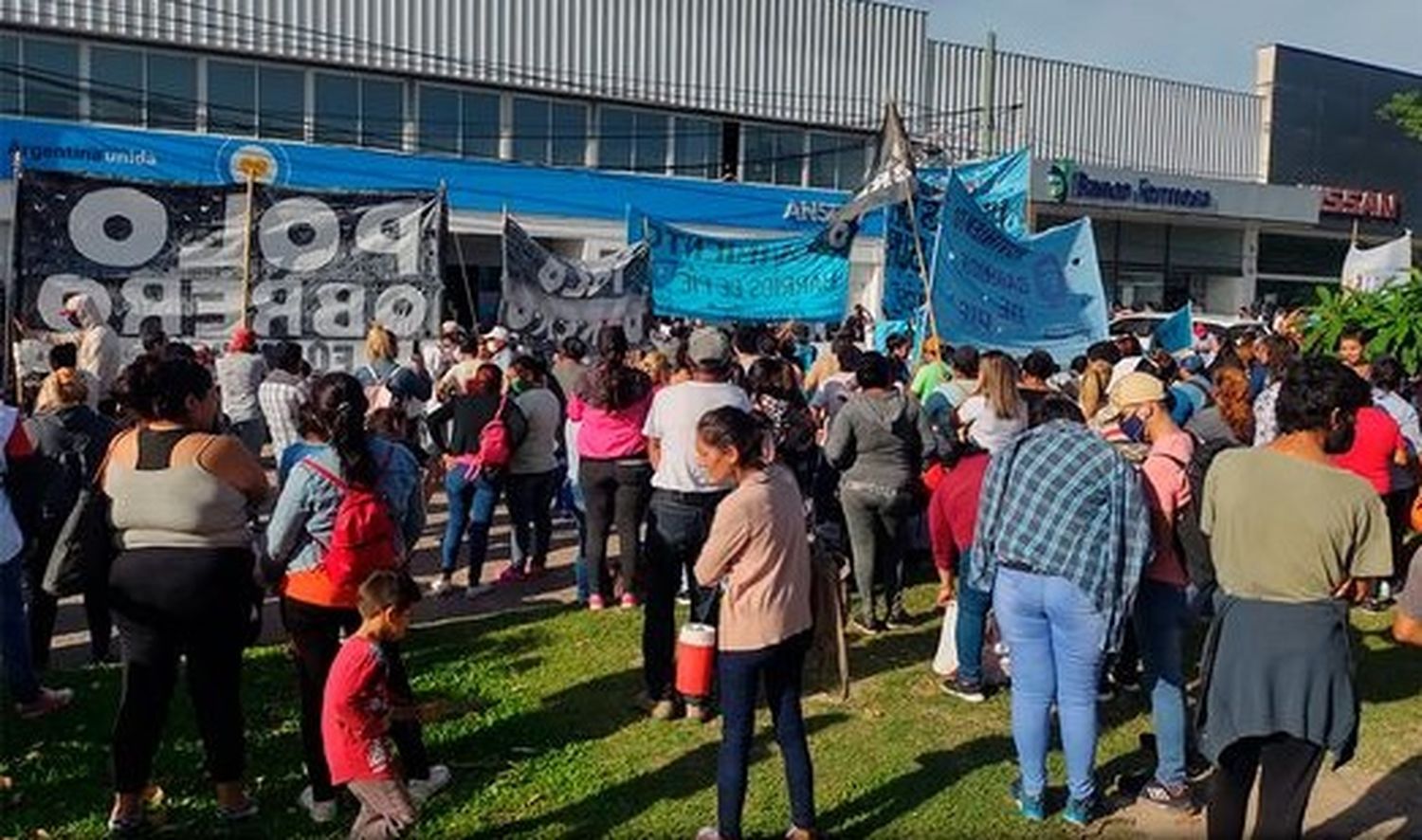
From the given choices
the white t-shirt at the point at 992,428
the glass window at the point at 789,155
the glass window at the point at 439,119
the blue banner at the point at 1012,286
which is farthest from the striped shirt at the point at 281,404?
the glass window at the point at 789,155

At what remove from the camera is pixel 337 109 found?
27.0 m

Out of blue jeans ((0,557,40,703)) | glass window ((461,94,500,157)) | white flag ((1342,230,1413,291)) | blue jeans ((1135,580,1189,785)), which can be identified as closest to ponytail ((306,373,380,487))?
blue jeans ((0,557,40,703))

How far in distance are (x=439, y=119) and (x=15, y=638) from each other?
76.4 feet

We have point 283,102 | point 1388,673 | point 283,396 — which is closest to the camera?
point 1388,673

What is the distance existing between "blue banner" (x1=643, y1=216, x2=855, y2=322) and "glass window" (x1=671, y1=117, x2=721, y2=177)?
56.9ft

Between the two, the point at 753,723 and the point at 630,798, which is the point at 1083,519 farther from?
the point at 630,798

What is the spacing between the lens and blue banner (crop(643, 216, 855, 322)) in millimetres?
14180

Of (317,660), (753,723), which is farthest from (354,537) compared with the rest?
(753,723)

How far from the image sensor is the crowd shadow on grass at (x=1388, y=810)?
5363 mm

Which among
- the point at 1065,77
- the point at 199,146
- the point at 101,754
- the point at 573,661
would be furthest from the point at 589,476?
the point at 1065,77

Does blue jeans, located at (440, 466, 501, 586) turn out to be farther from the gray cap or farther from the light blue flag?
the light blue flag

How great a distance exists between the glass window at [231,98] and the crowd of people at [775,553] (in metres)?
20.0

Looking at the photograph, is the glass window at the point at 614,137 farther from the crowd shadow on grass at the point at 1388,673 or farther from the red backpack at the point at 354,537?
the red backpack at the point at 354,537

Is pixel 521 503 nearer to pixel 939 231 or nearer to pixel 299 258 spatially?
pixel 299 258
